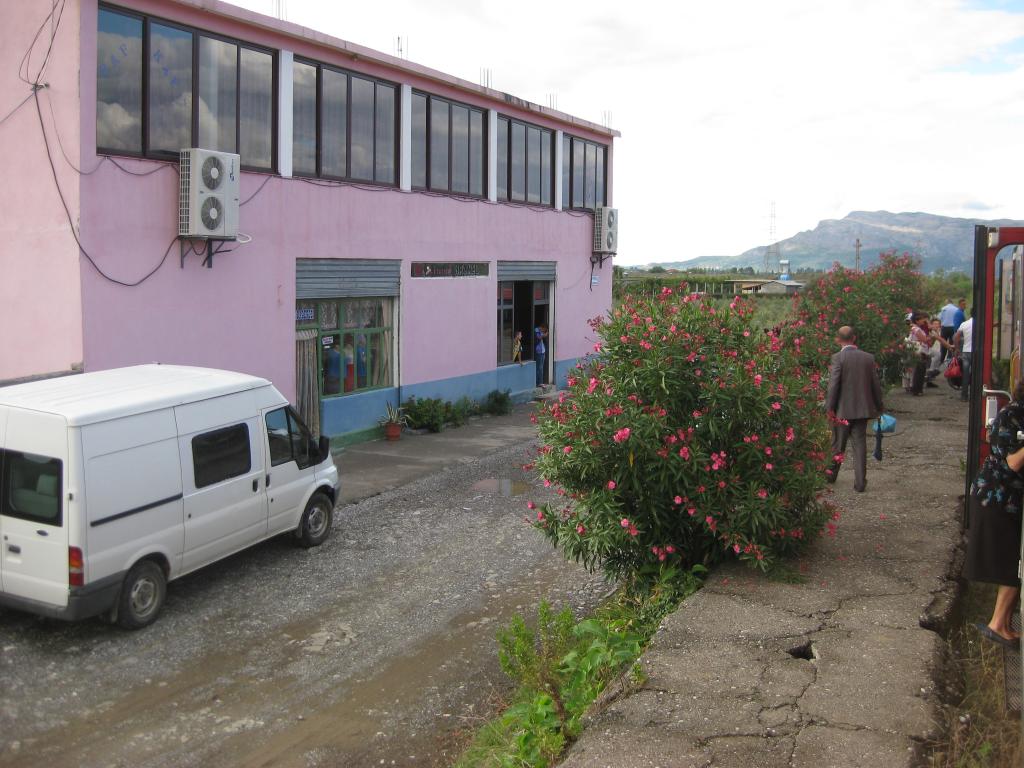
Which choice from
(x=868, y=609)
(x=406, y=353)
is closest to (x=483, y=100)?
(x=406, y=353)

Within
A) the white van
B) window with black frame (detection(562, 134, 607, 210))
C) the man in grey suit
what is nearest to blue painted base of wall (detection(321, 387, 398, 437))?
the white van

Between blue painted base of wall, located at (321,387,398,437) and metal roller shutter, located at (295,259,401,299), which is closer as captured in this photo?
metal roller shutter, located at (295,259,401,299)

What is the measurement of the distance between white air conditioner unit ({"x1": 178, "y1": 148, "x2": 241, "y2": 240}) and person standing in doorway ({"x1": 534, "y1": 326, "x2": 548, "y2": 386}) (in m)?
11.4

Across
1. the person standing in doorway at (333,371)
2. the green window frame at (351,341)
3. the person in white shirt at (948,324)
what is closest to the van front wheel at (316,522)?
the green window frame at (351,341)

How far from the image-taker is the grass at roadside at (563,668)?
218 inches

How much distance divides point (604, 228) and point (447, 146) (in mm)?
7616

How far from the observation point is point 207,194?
13.0 meters

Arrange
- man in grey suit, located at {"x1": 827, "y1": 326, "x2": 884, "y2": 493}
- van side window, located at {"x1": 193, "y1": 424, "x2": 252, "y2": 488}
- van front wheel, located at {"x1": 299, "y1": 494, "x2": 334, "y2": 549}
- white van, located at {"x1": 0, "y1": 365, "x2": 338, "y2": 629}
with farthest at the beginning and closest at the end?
1. van front wheel, located at {"x1": 299, "y1": 494, "x2": 334, "y2": 549}
2. man in grey suit, located at {"x1": 827, "y1": 326, "x2": 884, "y2": 493}
3. van side window, located at {"x1": 193, "y1": 424, "x2": 252, "y2": 488}
4. white van, located at {"x1": 0, "y1": 365, "x2": 338, "y2": 629}

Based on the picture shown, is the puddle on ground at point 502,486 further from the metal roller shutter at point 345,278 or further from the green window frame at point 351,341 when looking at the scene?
the metal roller shutter at point 345,278

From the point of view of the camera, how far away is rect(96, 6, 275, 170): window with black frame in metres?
12.2

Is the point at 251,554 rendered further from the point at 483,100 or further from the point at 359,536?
the point at 483,100

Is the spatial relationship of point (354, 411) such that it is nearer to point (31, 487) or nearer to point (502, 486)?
point (502, 486)

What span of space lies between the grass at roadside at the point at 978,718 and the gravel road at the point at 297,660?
2.92m

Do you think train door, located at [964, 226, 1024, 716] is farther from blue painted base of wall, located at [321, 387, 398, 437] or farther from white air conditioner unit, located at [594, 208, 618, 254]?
white air conditioner unit, located at [594, 208, 618, 254]
